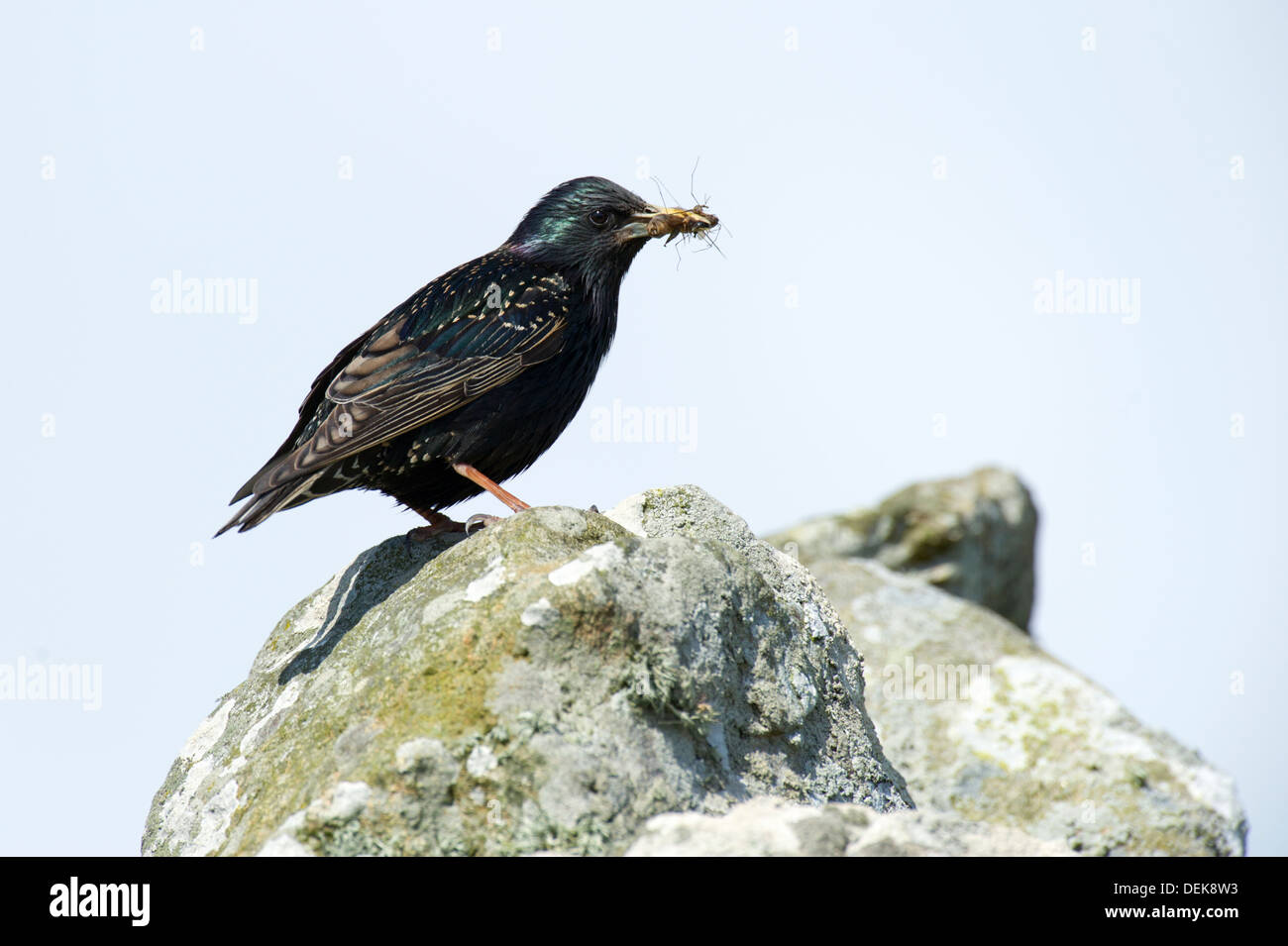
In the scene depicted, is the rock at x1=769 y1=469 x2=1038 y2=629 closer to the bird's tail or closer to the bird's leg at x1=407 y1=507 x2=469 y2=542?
the bird's leg at x1=407 y1=507 x2=469 y2=542

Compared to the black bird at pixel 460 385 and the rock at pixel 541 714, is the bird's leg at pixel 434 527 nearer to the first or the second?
the black bird at pixel 460 385

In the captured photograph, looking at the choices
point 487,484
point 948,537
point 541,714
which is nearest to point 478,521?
point 487,484

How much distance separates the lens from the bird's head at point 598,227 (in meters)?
7.59

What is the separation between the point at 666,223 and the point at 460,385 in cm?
185

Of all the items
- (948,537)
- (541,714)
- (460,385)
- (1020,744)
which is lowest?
(1020,744)

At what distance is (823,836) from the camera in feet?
12.2

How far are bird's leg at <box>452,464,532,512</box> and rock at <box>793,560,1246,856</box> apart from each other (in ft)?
11.1

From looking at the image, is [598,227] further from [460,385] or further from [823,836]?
[823,836]

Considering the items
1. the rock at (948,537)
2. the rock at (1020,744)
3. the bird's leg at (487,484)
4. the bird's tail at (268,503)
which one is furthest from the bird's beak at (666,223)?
the rock at (948,537)

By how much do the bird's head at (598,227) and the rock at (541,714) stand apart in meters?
2.42

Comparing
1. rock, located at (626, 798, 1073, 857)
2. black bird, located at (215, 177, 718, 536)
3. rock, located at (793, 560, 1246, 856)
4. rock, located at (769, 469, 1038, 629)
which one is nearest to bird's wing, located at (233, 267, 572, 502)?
black bird, located at (215, 177, 718, 536)

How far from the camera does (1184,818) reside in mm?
7730
